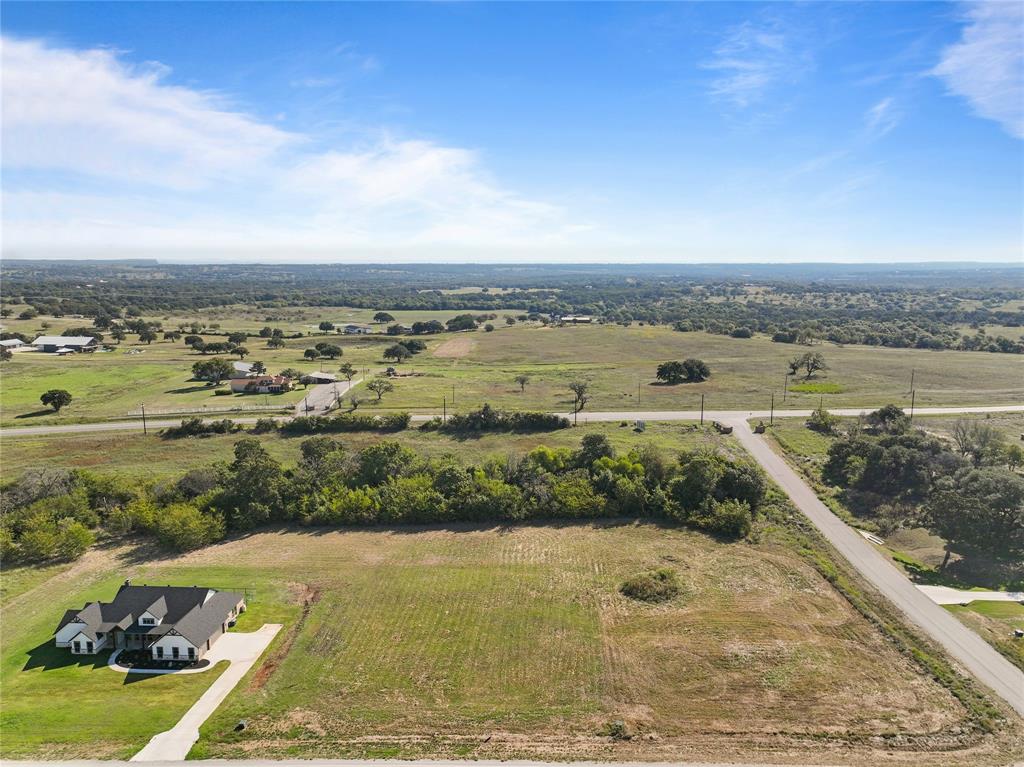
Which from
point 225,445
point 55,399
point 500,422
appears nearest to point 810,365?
point 500,422

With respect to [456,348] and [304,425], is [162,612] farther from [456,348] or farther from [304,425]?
[456,348]

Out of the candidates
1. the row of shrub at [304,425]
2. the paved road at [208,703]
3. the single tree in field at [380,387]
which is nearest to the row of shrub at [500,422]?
the row of shrub at [304,425]

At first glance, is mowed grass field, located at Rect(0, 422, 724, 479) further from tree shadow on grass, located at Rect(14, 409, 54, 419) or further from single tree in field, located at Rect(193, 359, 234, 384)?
single tree in field, located at Rect(193, 359, 234, 384)

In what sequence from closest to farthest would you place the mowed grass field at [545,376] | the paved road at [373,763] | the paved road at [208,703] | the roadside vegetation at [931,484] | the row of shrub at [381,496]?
the paved road at [373,763] < the paved road at [208,703] < the roadside vegetation at [931,484] < the row of shrub at [381,496] < the mowed grass field at [545,376]

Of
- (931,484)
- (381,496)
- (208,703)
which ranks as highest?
(931,484)

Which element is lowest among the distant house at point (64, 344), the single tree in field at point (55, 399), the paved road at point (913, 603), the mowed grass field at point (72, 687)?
the mowed grass field at point (72, 687)

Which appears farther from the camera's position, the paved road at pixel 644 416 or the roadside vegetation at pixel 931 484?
the paved road at pixel 644 416

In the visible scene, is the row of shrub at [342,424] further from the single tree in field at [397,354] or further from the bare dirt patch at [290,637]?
the single tree in field at [397,354]
